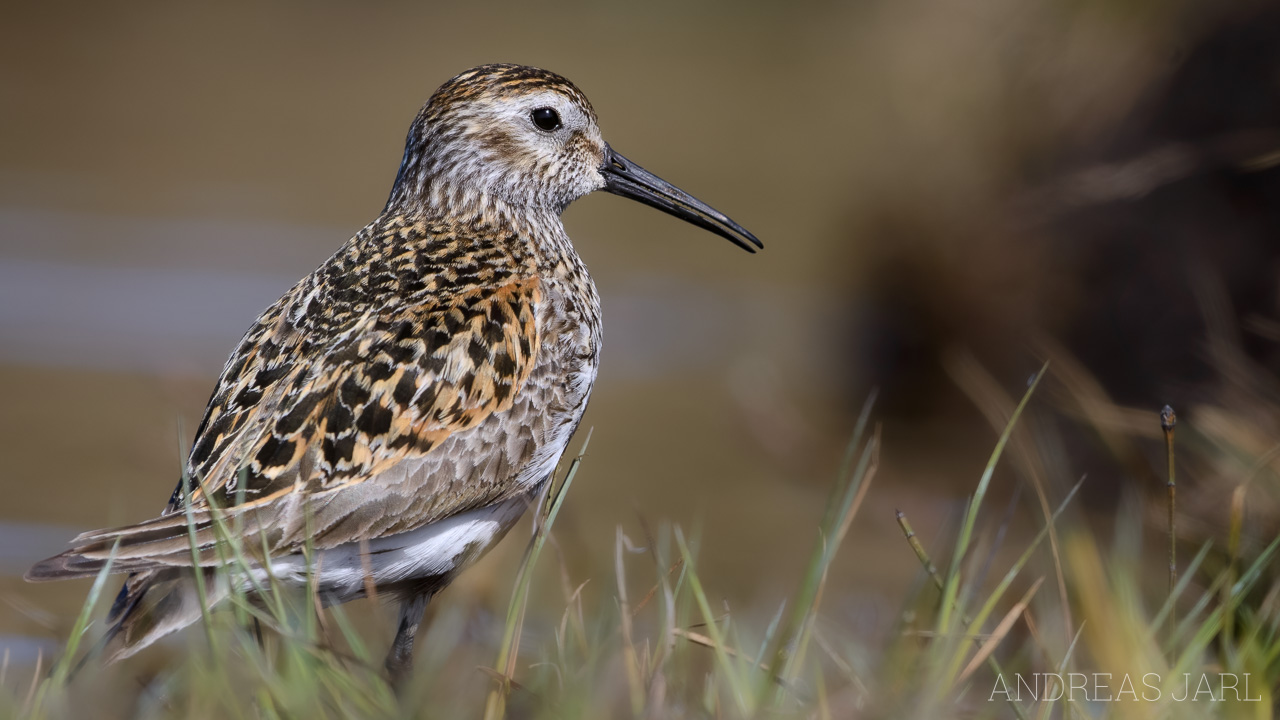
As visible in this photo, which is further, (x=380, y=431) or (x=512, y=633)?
(x=380, y=431)

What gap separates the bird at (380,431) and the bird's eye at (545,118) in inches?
Answer: 15.8

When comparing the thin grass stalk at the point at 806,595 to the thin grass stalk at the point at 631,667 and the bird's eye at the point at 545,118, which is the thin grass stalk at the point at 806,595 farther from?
the bird's eye at the point at 545,118

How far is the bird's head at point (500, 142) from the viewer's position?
4.50 metres

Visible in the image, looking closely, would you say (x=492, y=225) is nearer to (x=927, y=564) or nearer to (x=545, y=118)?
(x=545, y=118)

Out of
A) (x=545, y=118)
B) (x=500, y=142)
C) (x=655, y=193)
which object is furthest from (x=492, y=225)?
(x=655, y=193)

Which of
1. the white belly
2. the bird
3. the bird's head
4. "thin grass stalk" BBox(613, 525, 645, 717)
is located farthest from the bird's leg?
the bird's head

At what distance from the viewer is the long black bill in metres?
4.82

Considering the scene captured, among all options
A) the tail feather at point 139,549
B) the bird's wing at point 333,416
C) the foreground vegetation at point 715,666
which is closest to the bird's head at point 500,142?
the bird's wing at point 333,416

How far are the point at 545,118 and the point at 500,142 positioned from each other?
175mm

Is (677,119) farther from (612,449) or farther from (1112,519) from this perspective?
(1112,519)

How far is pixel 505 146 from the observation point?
4.52 metres

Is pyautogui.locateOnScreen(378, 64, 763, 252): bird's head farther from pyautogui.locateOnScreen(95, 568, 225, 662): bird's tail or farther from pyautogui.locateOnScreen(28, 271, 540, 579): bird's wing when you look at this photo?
pyautogui.locateOnScreen(95, 568, 225, 662): bird's tail

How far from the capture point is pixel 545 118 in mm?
4551

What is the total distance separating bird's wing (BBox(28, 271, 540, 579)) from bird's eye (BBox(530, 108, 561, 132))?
95cm
